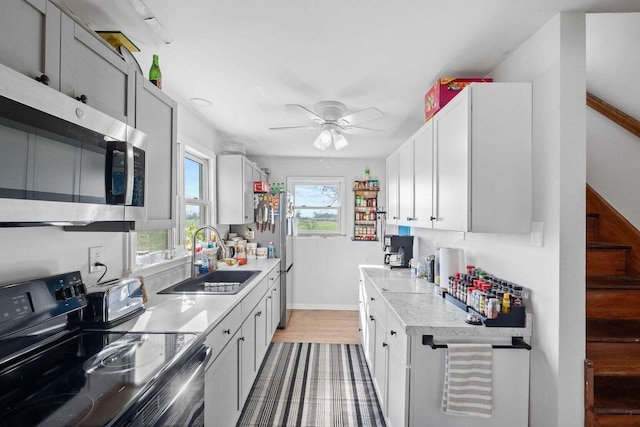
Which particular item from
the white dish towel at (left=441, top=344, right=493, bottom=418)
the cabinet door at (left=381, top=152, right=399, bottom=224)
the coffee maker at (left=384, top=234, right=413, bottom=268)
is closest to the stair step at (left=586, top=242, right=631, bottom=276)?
the white dish towel at (left=441, top=344, right=493, bottom=418)

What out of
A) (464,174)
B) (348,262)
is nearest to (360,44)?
(464,174)

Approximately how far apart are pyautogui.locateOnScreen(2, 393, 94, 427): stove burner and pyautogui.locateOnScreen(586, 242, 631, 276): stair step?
264cm

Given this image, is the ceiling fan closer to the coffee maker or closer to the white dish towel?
the coffee maker

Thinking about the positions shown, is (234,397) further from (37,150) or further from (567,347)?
(567,347)

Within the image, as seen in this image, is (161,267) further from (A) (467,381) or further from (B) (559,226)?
(B) (559,226)

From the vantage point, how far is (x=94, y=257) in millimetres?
1540

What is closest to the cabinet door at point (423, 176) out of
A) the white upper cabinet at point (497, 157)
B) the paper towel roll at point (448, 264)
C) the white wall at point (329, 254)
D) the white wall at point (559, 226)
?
the paper towel roll at point (448, 264)

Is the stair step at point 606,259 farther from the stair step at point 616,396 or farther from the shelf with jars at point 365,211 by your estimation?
the shelf with jars at point 365,211

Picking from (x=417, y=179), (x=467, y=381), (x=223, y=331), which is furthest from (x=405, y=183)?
(x=223, y=331)

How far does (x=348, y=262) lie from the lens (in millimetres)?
4625

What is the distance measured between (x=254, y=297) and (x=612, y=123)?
121 inches

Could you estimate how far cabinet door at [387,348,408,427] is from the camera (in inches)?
58.9

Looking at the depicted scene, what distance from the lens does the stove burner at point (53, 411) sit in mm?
745

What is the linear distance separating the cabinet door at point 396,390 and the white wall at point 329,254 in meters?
2.74
